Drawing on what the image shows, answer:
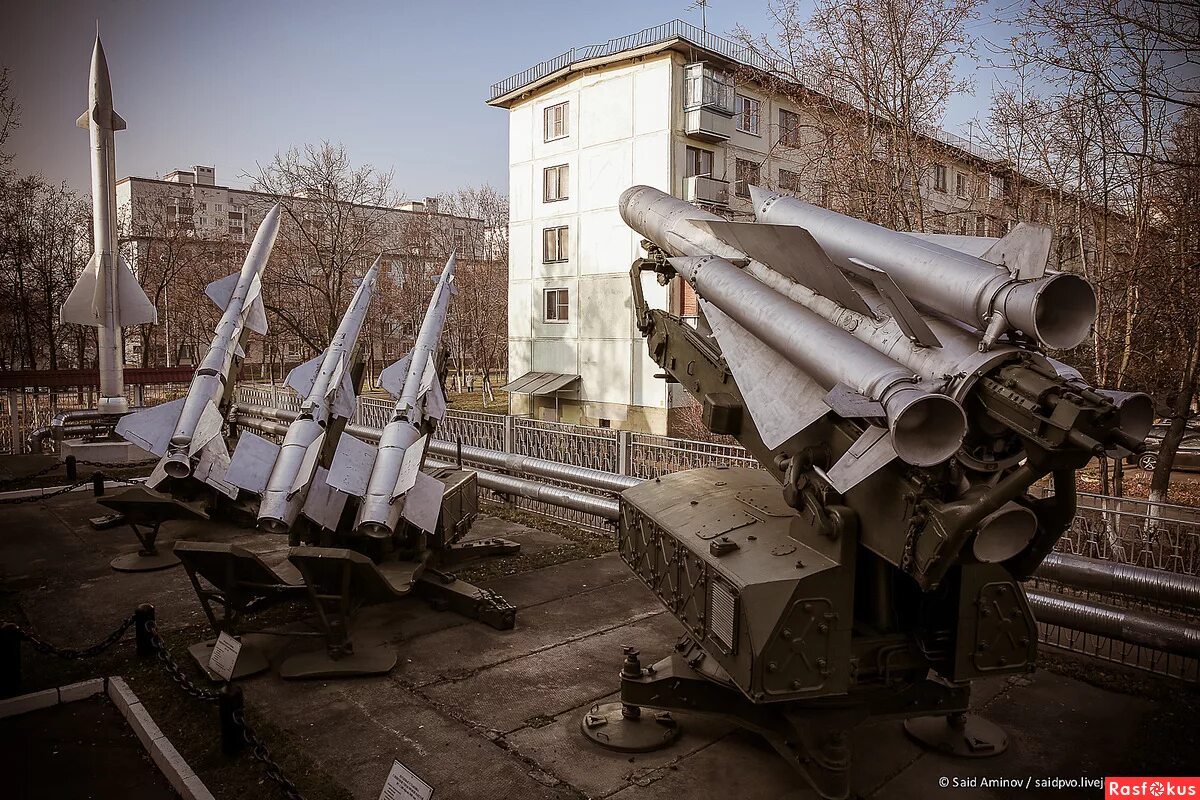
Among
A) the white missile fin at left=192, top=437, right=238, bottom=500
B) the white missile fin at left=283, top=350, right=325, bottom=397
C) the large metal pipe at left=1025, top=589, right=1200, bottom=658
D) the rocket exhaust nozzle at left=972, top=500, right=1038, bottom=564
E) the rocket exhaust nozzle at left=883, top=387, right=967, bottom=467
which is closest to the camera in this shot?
the rocket exhaust nozzle at left=883, top=387, right=967, bottom=467

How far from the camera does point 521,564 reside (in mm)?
8648

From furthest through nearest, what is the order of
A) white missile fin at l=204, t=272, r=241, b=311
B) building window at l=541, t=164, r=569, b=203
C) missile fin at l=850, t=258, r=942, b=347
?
1. building window at l=541, t=164, r=569, b=203
2. white missile fin at l=204, t=272, r=241, b=311
3. missile fin at l=850, t=258, r=942, b=347

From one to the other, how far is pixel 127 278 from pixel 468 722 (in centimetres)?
1406

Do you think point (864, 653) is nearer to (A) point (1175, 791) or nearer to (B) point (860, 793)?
(B) point (860, 793)

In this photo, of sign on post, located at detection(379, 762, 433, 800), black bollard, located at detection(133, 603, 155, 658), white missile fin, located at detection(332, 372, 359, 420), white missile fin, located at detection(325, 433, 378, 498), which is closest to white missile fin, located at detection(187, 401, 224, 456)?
white missile fin, located at detection(332, 372, 359, 420)

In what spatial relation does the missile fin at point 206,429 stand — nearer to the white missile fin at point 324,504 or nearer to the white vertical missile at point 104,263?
the white missile fin at point 324,504

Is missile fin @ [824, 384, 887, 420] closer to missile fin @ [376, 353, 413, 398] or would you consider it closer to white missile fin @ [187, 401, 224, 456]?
missile fin @ [376, 353, 413, 398]

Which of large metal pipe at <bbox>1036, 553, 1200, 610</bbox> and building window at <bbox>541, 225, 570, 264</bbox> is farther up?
building window at <bbox>541, 225, 570, 264</bbox>

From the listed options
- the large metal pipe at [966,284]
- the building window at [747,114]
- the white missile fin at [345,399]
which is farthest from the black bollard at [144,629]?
the building window at [747,114]

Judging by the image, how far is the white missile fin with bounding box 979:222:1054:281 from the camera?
314 cm

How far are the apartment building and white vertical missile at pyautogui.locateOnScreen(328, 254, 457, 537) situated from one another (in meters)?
11.7

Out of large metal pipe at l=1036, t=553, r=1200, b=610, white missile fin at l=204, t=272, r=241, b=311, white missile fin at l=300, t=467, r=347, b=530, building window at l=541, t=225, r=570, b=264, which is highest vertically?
building window at l=541, t=225, r=570, b=264

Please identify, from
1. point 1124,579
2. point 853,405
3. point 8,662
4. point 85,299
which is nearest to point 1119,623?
point 1124,579

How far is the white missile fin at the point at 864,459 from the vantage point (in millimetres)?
3281
